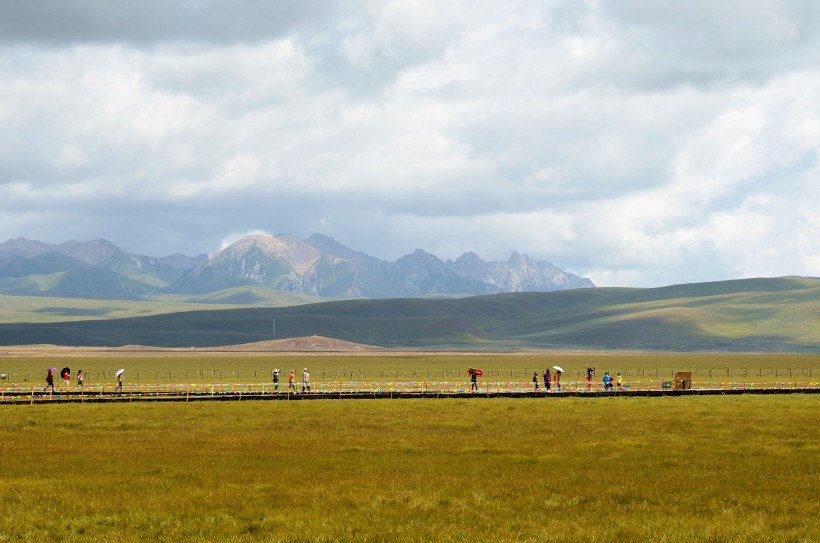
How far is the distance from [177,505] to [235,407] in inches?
1371

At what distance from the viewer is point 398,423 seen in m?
44.8

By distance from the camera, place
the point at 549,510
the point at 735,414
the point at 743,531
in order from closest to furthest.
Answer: the point at 743,531, the point at 549,510, the point at 735,414

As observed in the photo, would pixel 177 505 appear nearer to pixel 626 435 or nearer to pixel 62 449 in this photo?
pixel 62 449

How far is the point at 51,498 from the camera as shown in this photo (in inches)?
914

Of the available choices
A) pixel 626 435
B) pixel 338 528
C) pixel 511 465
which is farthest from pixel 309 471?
pixel 626 435

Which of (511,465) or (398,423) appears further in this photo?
(398,423)

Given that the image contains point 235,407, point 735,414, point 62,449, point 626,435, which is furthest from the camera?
point 235,407

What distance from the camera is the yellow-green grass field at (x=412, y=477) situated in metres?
19.8

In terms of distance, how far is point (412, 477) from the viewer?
88.3ft

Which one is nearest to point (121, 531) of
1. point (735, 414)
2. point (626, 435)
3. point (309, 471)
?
point (309, 471)

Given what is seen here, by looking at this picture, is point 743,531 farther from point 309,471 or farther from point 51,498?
point 51,498

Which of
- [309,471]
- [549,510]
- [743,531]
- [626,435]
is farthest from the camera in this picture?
[626,435]

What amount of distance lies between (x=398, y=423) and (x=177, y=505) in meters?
23.0

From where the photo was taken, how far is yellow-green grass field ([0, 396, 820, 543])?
19828 mm
